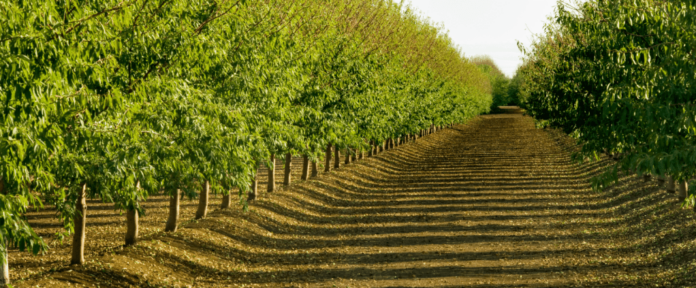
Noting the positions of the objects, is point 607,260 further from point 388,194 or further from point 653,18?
point 388,194

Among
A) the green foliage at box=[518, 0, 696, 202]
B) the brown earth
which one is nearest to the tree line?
the brown earth

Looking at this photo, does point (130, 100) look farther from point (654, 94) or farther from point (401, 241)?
point (401, 241)

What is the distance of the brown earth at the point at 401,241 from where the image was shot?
1330 centimetres

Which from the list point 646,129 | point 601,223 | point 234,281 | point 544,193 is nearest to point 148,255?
point 234,281

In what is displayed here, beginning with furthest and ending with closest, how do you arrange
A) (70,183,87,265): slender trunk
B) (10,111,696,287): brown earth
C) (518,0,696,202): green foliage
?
1. (70,183,87,265): slender trunk
2. (10,111,696,287): brown earth
3. (518,0,696,202): green foliage

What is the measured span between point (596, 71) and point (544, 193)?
548 inches

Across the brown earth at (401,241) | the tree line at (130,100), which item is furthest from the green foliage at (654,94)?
the tree line at (130,100)

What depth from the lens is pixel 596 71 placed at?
42.4 feet

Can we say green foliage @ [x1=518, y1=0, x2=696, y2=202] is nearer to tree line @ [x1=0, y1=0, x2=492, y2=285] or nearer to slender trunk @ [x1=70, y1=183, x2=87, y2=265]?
tree line @ [x1=0, y1=0, x2=492, y2=285]

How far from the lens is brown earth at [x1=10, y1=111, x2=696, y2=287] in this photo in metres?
13.3

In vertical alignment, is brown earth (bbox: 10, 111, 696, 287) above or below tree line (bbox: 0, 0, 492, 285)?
below

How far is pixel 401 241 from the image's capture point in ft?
57.4

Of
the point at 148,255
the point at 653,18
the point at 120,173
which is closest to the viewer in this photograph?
the point at 120,173

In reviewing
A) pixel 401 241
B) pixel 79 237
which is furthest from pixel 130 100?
pixel 401 241
